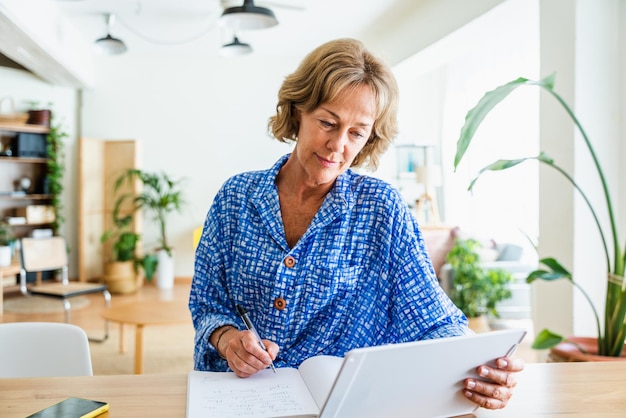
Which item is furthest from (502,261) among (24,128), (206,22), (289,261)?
(24,128)

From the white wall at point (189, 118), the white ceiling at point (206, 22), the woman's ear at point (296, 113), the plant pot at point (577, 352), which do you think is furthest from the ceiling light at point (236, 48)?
the woman's ear at point (296, 113)

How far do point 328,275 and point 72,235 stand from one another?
294 inches

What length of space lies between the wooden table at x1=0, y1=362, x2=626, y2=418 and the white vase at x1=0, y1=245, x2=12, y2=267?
6.28 metres

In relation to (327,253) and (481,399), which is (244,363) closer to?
(327,253)

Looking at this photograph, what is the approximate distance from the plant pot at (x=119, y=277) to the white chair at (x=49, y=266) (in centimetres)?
94

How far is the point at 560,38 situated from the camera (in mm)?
3467

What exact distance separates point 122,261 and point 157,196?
1.01 metres

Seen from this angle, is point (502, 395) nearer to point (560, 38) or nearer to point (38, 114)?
point (560, 38)

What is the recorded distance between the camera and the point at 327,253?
142 centimetres

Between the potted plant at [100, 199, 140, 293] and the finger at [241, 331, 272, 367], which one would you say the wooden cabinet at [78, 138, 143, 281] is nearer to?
the potted plant at [100, 199, 140, 293]

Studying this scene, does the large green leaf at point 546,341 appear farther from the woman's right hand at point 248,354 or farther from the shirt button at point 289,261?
the woman's right hand at point 248,354

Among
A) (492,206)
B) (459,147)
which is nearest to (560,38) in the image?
(459,147)

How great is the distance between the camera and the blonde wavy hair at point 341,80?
4.54 ft

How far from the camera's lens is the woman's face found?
1388mm
